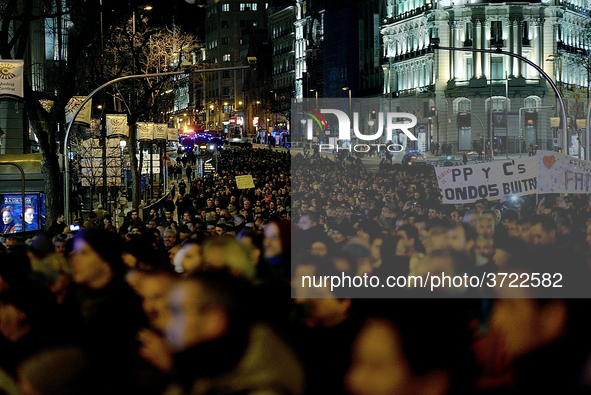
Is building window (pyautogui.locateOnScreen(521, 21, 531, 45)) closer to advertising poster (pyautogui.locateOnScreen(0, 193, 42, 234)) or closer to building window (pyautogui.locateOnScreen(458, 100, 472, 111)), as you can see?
building window (pyautogui.locateOnScreen(458, 100, 472, 111))

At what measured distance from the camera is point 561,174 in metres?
12.5

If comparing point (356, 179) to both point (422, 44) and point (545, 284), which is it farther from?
point (422, 44)

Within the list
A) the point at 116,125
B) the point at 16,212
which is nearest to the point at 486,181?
the point at 16,212

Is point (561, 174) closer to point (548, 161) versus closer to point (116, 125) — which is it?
point (548, 161)

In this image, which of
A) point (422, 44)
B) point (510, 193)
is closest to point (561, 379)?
point (510, 193)

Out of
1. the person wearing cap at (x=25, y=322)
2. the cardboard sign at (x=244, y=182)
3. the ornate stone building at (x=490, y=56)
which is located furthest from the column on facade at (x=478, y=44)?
the person wearing cap at (x=25, y=322)

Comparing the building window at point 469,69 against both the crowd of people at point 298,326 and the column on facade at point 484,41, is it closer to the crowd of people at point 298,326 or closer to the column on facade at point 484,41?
the column on facade at point 484,41

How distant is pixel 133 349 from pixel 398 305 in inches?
54.3

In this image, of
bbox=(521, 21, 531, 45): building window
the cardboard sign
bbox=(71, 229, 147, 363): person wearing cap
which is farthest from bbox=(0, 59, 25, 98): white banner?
bbox=(521, 21, 531, 45): building window

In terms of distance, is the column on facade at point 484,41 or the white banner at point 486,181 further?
the column on facade at point 484,41

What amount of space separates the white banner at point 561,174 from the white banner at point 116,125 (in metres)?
16.5

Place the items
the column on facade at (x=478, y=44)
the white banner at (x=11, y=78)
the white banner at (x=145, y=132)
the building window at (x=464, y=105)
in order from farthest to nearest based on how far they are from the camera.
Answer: the column on facade at (x=478, y=44) < the building window at (x=464, y=105) < the white banner at (x=145, y=132) < the white banner at (x=11, y=78)

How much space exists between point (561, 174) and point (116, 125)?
16964 millimetres

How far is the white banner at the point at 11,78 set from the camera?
1773 centimetres
